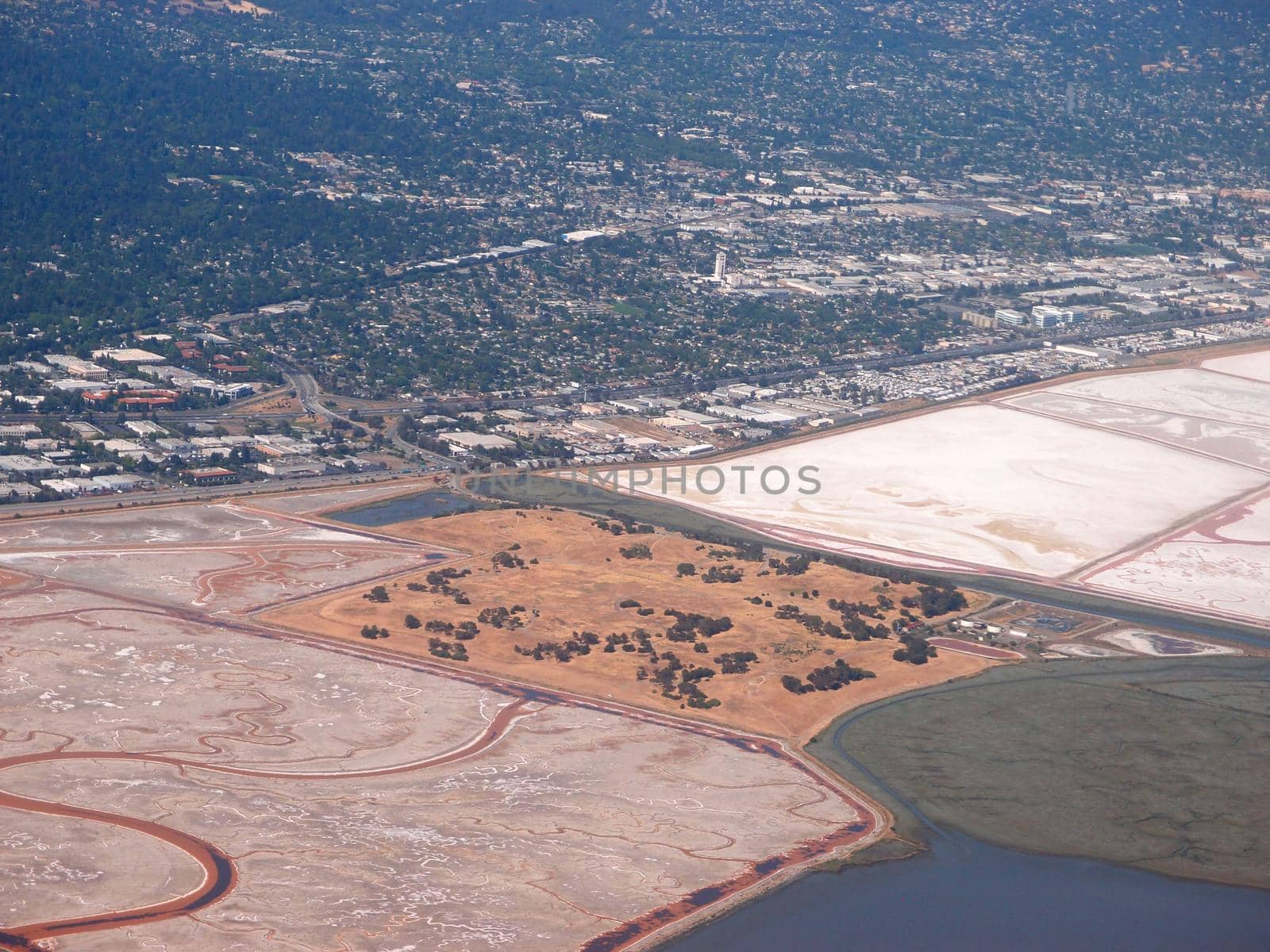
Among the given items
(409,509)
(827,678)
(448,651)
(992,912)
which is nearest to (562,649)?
(448,651)

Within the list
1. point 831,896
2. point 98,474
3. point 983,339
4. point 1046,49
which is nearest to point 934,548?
point 831,896

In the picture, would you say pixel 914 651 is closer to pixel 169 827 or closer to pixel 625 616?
pixel 625 616

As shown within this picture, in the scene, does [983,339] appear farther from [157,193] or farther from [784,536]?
[157,193]

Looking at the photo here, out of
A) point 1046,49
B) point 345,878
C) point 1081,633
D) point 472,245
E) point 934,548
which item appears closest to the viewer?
point 345,878

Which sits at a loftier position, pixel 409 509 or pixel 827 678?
pixel 827 678

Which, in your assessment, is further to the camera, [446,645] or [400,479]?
[400,479]

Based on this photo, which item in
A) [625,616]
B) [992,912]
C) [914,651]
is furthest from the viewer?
[625,616]

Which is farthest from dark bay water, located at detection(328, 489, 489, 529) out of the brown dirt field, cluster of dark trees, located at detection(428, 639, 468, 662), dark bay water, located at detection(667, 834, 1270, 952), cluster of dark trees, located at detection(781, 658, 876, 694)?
dark bay water, located at detection(667, 834, 1270, 952)

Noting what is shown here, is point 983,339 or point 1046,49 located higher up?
point 1046,49
